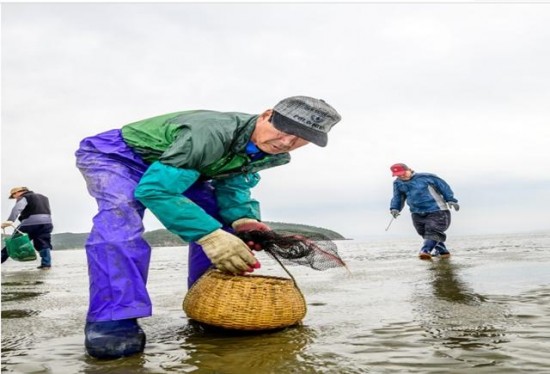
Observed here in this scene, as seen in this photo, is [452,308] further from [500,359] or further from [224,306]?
[224,306]

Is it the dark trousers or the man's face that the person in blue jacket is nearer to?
the dark trousers

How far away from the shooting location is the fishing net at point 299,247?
3.46 metres

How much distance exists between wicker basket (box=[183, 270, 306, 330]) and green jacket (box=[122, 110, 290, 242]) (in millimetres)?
411

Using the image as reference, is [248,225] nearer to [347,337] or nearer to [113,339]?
[347,337]

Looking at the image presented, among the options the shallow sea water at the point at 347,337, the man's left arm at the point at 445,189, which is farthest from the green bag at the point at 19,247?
the man's left arm at the point at 445,189

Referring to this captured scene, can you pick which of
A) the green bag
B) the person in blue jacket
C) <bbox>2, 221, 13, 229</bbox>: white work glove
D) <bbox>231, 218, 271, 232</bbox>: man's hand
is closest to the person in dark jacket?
<bbox>2, 221, 13, 229</bbox>: white work glove

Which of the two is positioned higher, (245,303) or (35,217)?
(35,217)

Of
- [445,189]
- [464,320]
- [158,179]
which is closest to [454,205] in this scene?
[445,189]

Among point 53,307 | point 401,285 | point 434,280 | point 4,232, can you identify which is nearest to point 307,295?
point 401,285

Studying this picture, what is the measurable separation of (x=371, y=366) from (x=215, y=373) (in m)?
0.74

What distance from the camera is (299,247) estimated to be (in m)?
3.46

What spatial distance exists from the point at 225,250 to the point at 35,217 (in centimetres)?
927

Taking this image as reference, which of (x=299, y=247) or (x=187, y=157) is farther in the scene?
(x=299, y=247)

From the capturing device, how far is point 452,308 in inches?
145
